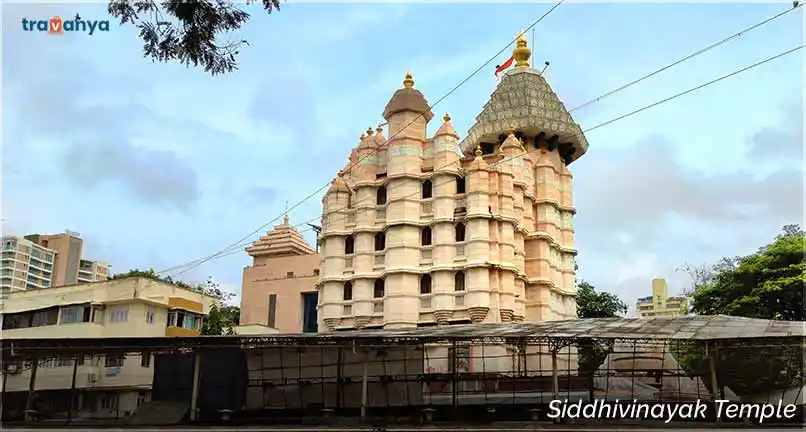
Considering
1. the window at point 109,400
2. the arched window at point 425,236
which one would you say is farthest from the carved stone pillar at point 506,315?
the window at point 109,400

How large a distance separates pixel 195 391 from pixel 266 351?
3463 mm

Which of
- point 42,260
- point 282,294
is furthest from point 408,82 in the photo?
point 42,260

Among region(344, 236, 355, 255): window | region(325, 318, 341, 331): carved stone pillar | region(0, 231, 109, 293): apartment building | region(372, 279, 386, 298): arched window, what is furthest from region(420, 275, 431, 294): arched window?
region(0, 231, 109, 293): apartment building

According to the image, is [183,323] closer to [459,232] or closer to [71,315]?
[71,315]

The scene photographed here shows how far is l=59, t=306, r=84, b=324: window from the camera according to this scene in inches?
1486

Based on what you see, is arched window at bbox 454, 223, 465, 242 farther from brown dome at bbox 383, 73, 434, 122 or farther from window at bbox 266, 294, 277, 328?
window at bbox 266, 294, 277, 328

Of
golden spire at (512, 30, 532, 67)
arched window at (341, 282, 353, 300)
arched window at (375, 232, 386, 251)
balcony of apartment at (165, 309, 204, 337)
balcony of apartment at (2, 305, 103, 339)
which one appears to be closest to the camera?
balcony of apartment at (2, 305, 103, 339)

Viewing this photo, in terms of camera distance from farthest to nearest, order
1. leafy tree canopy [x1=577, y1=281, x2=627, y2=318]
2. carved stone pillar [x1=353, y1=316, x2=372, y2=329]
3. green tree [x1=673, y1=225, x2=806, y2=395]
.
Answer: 1. leafy tree canopy [x1=577, y1=281, x2=627, y2=318]
2. carved stone pillar [x1=353, y1=316, x2=372, y2=329]
3. green tree [x1=673, y1=225, x2=806, y2=395]

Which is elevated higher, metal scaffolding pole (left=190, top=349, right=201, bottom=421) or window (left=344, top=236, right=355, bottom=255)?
window (left=344, top=236, right=355, bottom=255)

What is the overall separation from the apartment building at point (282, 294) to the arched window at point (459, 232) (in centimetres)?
1316

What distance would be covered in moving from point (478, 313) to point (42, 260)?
78.2 meters

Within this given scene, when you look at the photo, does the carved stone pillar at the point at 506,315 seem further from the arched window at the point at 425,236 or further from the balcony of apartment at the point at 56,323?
the balcony of apartment at the point at 56,323

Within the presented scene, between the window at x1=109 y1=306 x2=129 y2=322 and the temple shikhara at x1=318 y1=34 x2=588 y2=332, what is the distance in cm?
937

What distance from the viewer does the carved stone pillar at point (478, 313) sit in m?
34.4
